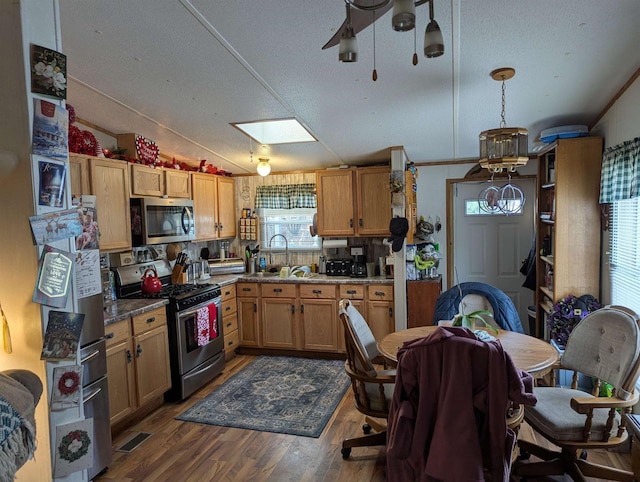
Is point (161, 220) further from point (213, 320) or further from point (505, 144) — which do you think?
point (505, 144)

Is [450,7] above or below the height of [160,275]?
above

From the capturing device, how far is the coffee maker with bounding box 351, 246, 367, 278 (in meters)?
4.48

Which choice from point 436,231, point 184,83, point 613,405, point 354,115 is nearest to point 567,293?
point 613,405

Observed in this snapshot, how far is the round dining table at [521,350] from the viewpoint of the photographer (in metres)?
2.18

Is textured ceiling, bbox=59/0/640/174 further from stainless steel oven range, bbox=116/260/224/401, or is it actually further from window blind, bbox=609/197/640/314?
stainless steel oven range, bbox=116/260/224/401

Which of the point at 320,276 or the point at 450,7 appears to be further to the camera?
the point at 320,276

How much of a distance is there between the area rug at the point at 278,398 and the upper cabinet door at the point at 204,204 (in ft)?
5.06

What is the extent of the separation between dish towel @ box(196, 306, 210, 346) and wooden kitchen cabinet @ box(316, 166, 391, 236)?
1.55 metres

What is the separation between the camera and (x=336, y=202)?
452 centimetres

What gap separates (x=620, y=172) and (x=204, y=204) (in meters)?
3.74

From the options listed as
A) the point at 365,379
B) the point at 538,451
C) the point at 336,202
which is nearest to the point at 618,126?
the point at 538,451

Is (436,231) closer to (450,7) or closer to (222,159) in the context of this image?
(222,159)

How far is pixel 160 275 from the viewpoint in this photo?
4156mm

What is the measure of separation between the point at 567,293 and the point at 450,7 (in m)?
2.44
